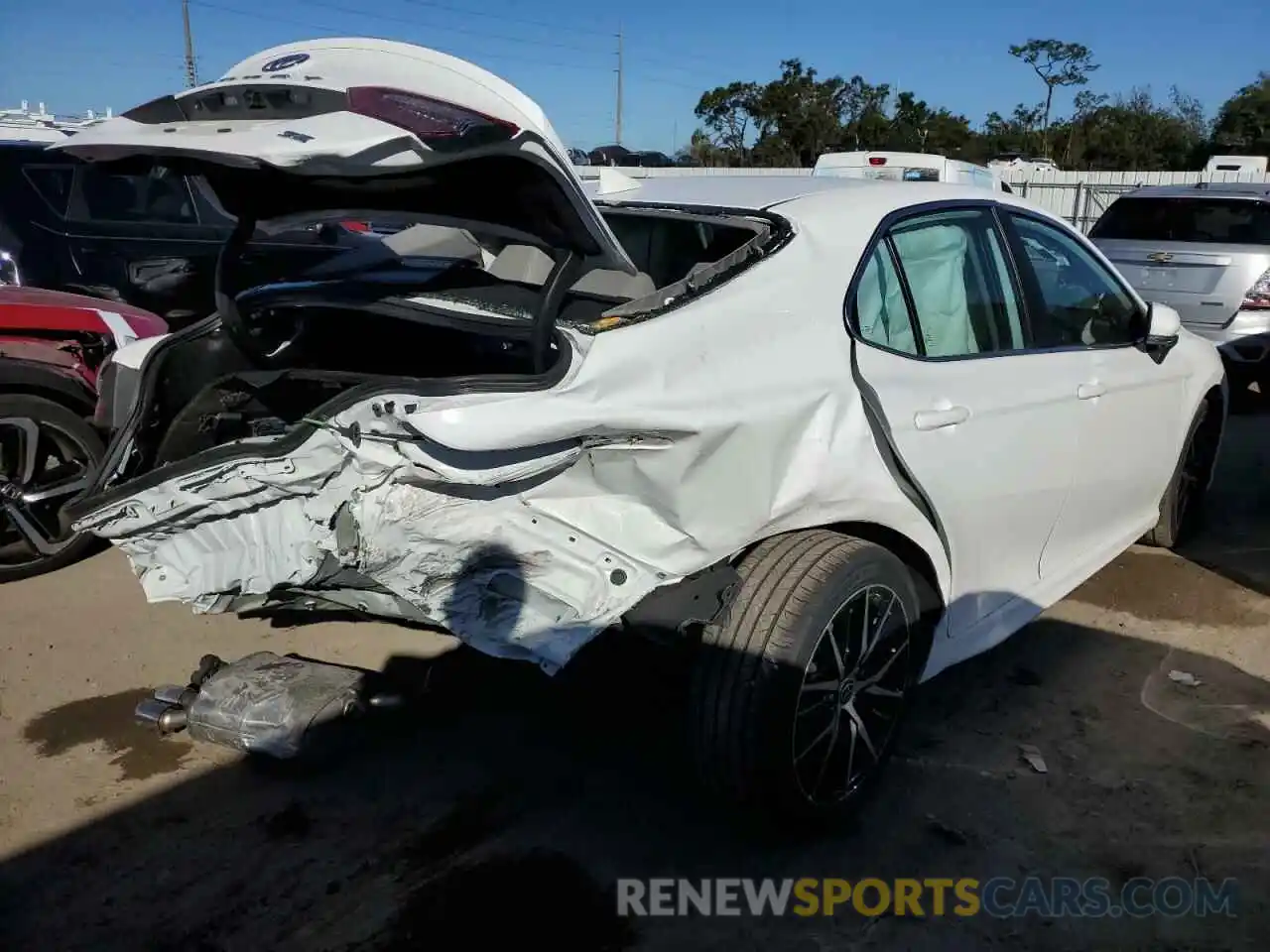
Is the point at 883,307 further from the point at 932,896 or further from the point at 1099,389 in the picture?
the point at 932,896

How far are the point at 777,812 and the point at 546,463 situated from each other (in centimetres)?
115

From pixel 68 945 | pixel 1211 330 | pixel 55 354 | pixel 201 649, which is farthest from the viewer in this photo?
pixel 1211 330

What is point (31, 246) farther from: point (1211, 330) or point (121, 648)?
point (1211, 330)

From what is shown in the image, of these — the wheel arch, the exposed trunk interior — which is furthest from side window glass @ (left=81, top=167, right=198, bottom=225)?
the exposed trunk interior

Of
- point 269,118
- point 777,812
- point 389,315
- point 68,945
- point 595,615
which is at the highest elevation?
point 269,118

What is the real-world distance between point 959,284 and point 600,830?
1.98 m

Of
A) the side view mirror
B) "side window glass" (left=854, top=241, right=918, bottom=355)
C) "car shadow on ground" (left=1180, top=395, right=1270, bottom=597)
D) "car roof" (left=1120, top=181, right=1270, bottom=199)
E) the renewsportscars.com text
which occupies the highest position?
"car roof" (left=1120, top=181, right=1270, bottom=199)

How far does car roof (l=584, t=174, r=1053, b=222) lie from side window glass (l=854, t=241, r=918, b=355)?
5.8 inches

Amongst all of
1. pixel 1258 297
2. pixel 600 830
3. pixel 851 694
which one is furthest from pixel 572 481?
pixel 1258 297

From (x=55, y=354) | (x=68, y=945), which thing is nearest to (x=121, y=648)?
(x=55, y=354)

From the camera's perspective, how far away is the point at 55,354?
4648mm

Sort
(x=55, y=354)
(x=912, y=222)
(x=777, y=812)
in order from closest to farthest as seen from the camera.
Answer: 1. (x=777, y=812)
2. (x=912, y=222)
3. (x=55, y=354)

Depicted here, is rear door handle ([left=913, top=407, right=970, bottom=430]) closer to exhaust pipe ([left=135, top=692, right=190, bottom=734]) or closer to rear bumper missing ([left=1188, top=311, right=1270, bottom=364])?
exhaust pipe ([left=135, top=692, right=190, bottom=734])

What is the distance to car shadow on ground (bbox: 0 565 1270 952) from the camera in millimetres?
2605
